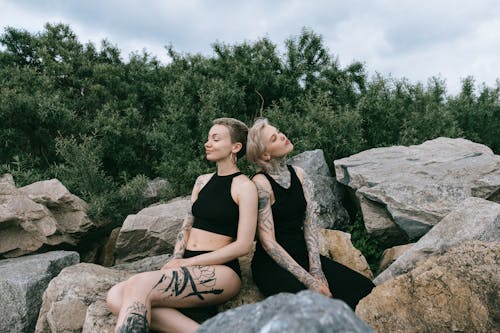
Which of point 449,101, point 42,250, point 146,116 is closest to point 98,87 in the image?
point 146,116

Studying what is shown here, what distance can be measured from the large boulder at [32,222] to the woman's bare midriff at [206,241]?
3.45m

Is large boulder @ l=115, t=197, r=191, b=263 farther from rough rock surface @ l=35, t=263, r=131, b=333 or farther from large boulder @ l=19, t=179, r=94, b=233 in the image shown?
rough rock surface @ l=35, t=263, r=131, b=333

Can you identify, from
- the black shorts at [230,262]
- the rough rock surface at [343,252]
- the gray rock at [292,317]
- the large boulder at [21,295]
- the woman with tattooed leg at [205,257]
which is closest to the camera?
the gray rock at [292,317]

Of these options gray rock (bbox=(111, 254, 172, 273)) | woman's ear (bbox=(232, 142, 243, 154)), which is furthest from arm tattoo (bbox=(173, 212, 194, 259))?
gray rock (bbox=(111, 254, 172, 273))

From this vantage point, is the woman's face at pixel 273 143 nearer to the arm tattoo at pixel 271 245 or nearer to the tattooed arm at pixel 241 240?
the arm tattoo at pixel 271 245

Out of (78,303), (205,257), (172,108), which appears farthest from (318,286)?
(172,108)

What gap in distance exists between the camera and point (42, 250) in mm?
6410

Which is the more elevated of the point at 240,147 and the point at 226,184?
the point at 240,147

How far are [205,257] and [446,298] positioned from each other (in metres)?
1.80

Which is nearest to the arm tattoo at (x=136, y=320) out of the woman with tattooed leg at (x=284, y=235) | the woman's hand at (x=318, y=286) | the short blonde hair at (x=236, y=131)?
the woman with tattooed leg at (x=284, y=235)

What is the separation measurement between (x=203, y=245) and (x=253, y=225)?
0.51 meters

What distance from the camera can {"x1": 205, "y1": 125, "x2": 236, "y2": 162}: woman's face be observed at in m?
A: 4.00

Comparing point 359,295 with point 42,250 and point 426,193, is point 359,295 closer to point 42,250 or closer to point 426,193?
point 426,193

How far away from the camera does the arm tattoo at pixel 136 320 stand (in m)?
2.91
